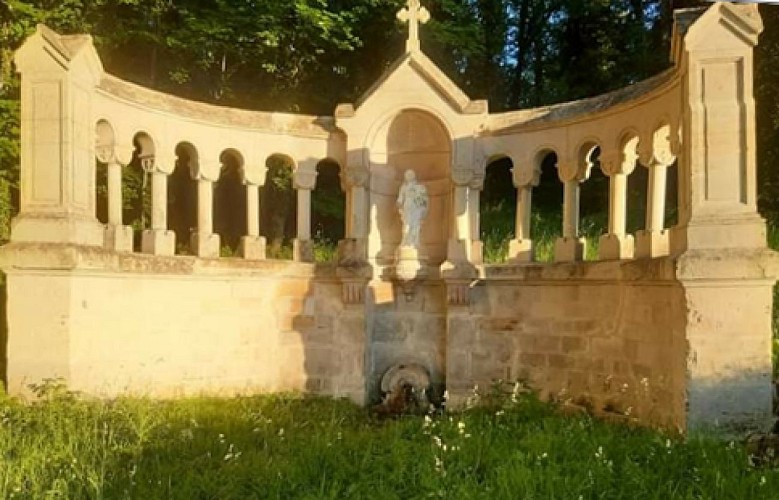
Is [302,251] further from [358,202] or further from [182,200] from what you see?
[182,200]

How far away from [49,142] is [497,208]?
9574 millimetres

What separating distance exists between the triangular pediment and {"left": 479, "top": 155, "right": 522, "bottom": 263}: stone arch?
8.33 feet

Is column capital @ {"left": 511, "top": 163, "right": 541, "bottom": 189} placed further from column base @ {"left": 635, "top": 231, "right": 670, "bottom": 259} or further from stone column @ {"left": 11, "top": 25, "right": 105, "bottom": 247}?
stone column @ {"left": 11, "top": 25, "right": 105, "bottom": 247}

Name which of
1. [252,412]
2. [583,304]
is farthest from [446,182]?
[252,412]

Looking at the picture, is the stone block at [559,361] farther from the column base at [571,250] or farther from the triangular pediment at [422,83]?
the triangular pediment at [422,83]

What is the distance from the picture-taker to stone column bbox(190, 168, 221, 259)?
8.73 metres

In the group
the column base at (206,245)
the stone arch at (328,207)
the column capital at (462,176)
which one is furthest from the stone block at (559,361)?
the stone arch at (328,207)

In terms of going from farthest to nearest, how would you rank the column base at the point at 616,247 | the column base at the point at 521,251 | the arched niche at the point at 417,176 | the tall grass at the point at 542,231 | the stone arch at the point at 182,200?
the stone arch at the point at 182,200 → the tall grass at the point at 542,231 → the arched niche at the point at 417,176 → the column base at the point at 521,251 → the column base at the point at 616,247

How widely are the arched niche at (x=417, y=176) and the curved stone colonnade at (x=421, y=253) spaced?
3 cm

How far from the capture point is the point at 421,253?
30.9ft

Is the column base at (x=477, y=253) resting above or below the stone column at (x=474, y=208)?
below

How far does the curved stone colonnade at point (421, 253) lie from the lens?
19.4ft

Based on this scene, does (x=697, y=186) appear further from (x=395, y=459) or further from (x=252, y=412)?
(x=252, y=412)

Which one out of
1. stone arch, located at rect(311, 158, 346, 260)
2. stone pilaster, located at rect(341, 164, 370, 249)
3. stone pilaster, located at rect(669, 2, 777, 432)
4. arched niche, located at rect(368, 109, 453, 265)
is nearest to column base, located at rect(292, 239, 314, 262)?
stone pilaster, located at rect(341, 164, 370, 249)
